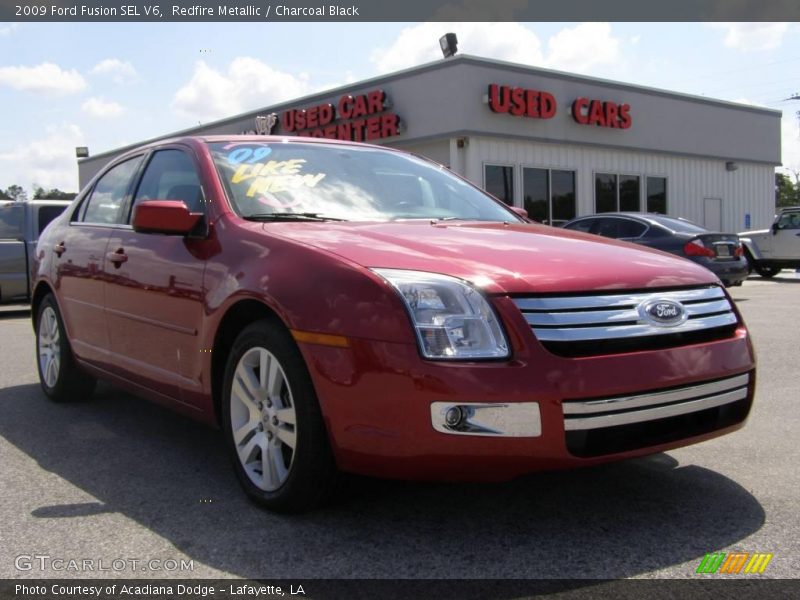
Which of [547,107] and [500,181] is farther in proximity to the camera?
[547,107]

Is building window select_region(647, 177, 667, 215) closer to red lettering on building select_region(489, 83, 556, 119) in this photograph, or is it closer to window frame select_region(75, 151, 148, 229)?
red lettering on building select_region(489, 83, 556, 119)

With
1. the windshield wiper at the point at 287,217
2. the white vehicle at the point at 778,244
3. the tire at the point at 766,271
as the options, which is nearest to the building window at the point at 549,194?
the white vehicle at the point at 778,244

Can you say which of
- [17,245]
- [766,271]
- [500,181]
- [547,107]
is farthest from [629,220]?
[17,245]

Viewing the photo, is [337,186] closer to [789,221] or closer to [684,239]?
[684,239]

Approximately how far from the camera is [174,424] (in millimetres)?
4812

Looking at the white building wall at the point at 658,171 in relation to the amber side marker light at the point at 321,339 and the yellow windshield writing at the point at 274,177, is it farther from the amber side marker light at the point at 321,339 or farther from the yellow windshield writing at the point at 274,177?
the amber side marker light at the point at 321,339

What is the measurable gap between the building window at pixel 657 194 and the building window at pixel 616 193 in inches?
20.2

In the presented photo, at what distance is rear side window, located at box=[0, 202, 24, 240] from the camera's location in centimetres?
1228

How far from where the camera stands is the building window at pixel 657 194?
22859 millimetres

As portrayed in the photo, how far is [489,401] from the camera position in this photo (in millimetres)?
2650

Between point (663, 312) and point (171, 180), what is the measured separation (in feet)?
8.65

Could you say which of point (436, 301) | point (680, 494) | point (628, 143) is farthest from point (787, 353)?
point (628, 143)

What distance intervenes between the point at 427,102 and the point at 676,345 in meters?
16.2

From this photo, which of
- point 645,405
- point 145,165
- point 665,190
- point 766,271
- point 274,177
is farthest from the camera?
point 665,190
